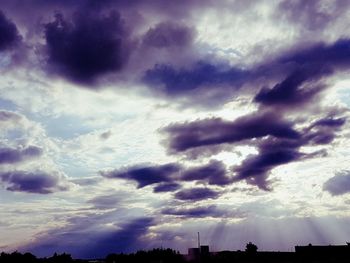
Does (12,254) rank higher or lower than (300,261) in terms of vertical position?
higher

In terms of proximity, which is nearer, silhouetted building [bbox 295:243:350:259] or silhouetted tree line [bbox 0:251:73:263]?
silhouetted building [bbox 295:243:350:259]

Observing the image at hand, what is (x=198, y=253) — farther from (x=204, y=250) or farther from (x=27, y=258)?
(x=27, y=258)

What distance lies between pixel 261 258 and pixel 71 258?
29983 mm

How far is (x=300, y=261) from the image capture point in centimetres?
4338

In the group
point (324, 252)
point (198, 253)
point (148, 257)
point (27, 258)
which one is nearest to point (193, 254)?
point (198, 253)

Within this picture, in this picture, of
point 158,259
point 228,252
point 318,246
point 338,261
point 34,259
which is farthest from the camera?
point 34,259

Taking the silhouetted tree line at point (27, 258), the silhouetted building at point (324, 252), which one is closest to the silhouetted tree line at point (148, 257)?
the silhouetted tree line at point (27, 258)

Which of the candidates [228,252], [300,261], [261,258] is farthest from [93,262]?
[300,261]

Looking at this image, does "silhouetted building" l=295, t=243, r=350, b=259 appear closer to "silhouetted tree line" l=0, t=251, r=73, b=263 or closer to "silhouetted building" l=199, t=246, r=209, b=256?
"silhouetted building" l=199, t=246, r=209, b=256

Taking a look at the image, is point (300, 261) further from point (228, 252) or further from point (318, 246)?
point (228, 252)

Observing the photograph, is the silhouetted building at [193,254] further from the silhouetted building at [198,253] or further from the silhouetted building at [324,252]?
the silhouetted building at [324,252]

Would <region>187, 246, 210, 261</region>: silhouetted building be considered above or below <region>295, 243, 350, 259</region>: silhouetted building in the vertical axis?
above

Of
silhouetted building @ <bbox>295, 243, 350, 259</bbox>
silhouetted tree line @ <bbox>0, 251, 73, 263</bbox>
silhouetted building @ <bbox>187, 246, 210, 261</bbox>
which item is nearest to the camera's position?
silhouetted building @ <bbox>295, 243, 350, 259</bbox>

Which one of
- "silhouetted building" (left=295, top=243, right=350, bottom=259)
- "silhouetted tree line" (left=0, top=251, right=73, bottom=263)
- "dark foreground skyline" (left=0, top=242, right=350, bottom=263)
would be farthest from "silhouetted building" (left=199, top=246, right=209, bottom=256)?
A: "silhouetted tree line" (left=0, top=251, right=73, bottom=263)
